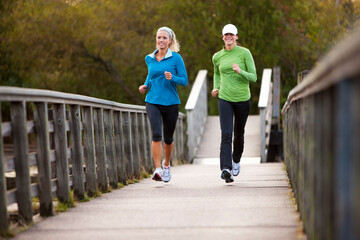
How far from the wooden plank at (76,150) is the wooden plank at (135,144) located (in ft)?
9.25

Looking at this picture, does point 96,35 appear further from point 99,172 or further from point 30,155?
point 30,155

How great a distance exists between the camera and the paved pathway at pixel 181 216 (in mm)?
4250

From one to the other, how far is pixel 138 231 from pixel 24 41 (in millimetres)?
22117

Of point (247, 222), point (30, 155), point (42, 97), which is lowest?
point (247, 222)

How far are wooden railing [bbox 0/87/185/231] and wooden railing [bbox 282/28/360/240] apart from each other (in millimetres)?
1881

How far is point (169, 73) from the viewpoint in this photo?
7340mm

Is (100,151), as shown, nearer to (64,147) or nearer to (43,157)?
(64,147)

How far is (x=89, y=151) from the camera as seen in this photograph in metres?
6.74

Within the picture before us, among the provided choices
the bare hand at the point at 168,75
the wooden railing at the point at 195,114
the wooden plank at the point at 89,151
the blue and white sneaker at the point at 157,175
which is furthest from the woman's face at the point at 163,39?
the wooden railing at the point at 195,114

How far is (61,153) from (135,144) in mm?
3742

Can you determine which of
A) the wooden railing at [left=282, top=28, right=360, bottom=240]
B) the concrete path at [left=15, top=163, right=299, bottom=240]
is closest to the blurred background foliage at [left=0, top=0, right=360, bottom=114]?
the concrete path at [left=15, top=163, right=299, bottom=240]

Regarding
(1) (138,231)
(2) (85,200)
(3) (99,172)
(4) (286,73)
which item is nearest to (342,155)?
(1) (138,231)

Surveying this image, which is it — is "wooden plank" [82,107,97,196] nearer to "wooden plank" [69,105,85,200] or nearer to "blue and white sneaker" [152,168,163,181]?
"wooden plank" [69,105,85,200]

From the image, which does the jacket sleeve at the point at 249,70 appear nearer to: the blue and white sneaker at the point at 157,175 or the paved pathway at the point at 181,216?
the paved pathway at the point at 181,216
